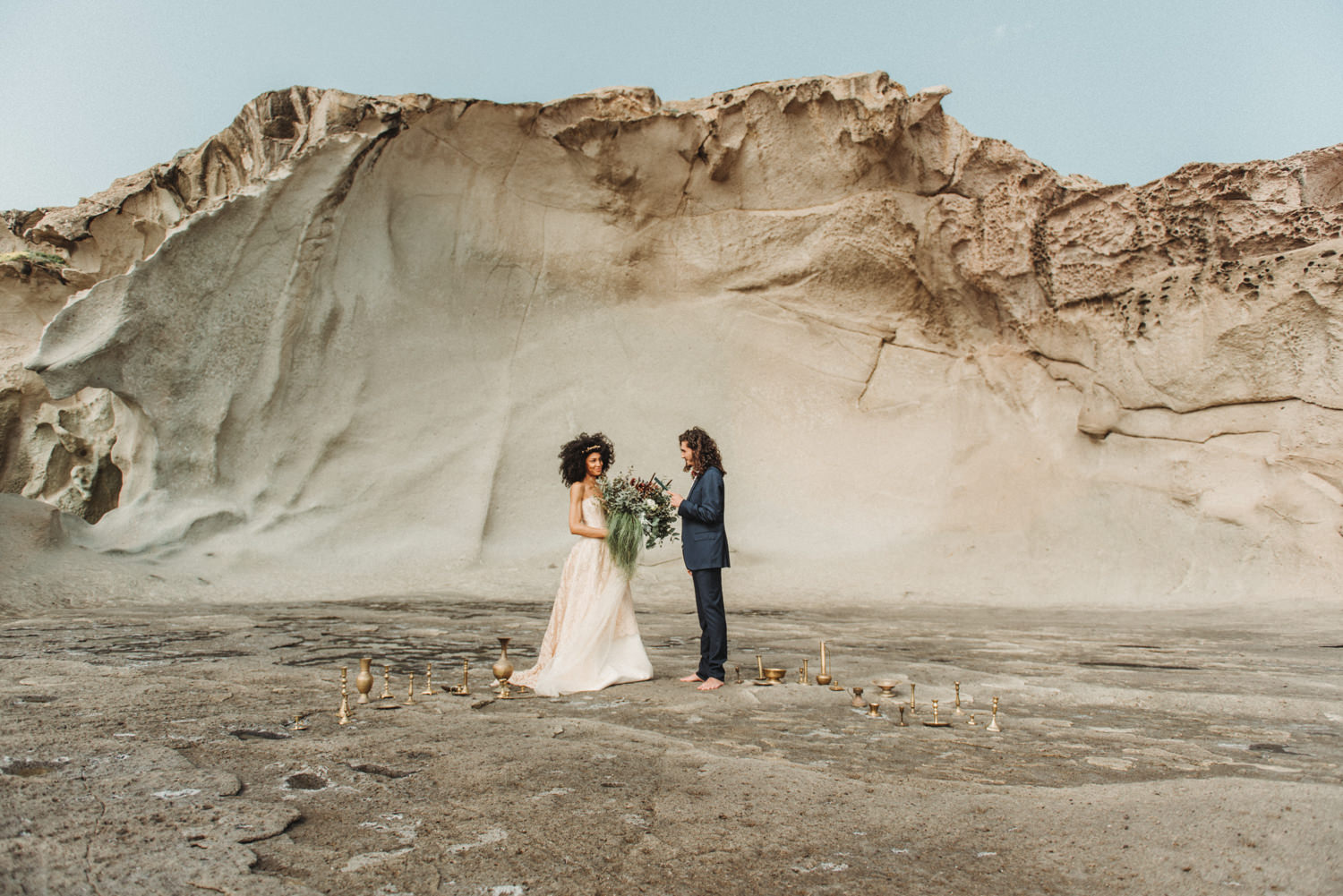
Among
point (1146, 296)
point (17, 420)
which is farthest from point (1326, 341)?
point (17, 420)

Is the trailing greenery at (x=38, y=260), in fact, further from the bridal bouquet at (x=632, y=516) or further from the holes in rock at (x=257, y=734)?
the holes in rock at (x=257, y=734)

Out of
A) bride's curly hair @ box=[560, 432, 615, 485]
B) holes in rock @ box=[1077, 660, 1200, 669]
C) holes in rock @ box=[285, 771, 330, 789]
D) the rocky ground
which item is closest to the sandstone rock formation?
holes in rock @ box=[1077, 660, 1200, 669]

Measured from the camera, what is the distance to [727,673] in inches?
177

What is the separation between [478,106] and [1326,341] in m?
9.07

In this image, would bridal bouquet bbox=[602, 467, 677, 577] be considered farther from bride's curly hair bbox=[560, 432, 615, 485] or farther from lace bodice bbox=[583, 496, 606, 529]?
bride's curly hair bbox=[560, 432, 615, 485]

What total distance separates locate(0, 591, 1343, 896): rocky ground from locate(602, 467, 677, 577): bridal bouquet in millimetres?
631

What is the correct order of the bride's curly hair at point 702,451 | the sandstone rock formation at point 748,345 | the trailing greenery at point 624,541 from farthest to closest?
the sandstone rock formation at point 748,345 < the bride's curly hair at point 702,451 < the trailing greenery at point 624,541

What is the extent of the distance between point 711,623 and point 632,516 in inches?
24.4

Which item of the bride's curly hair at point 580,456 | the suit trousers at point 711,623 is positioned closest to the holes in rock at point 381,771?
the suit trousers at point 711,623

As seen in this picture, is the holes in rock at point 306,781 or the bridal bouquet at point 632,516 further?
the bridal bouquet at point 632,516

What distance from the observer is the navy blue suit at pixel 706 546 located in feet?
13.8

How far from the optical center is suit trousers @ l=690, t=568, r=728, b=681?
4.09 meters

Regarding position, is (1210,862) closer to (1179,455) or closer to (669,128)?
(1179,455)

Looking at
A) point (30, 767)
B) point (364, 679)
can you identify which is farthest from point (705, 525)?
point (30, 767)
